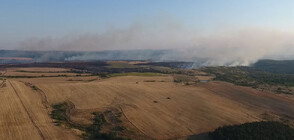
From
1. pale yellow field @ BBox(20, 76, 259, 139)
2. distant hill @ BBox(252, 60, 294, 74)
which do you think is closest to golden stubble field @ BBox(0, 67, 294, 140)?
pale yellow field @ BBox(20, 76, 259, 139)

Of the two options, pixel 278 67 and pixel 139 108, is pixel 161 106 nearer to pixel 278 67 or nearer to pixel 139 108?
pixel 139 108

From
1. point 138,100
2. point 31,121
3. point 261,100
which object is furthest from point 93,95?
point 261,100

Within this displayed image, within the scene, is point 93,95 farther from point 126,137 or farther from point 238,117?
point 238,117

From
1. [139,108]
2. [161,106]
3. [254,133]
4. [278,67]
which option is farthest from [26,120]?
[278,67]

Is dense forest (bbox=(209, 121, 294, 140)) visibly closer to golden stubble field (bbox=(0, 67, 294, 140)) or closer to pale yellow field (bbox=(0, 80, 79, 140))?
golden stubble field (bbox=(0, 67, 294, 140))

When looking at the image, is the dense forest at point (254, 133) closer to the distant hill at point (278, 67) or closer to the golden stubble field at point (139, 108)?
the golden stubble field at point (139, 108)

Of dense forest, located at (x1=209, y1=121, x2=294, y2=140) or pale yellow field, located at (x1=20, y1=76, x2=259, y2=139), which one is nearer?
dense forest, located at (x1=209, y1=121, x2=294, y2=140)

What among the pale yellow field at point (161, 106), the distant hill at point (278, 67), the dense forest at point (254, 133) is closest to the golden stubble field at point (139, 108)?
the pale yellow field at point (161, 106)

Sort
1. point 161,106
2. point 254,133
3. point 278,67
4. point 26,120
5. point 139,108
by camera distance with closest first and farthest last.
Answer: point 254,133, point 26,120, point 139,108, point 161,106, point 278,67
